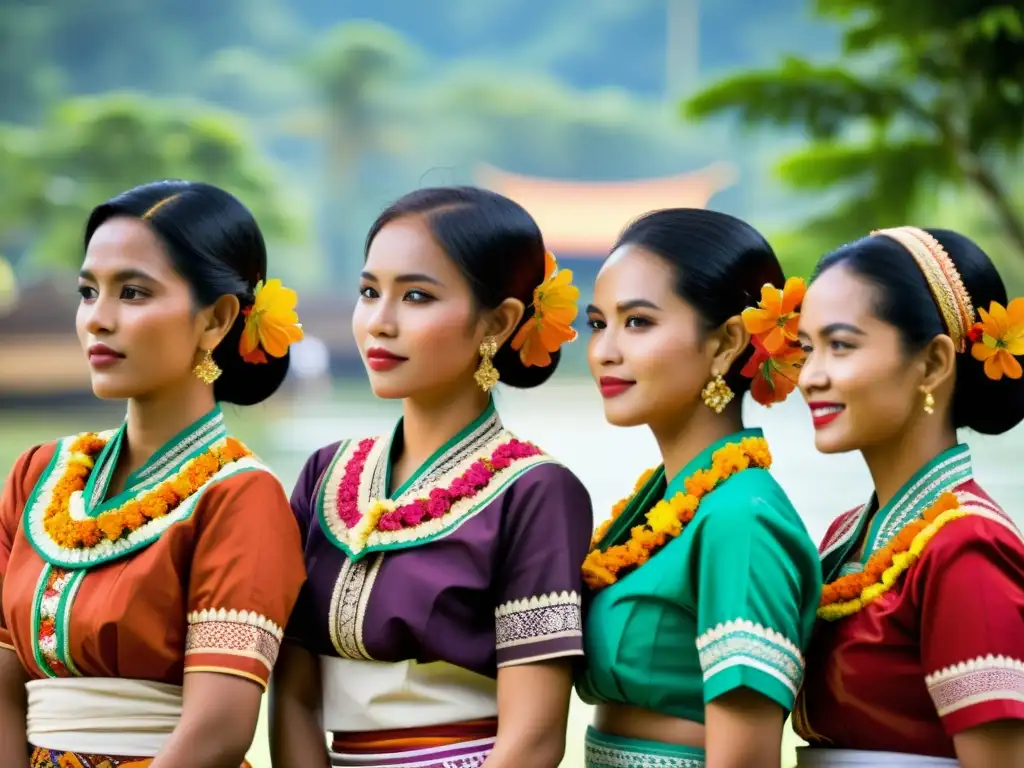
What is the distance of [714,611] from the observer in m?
1.73

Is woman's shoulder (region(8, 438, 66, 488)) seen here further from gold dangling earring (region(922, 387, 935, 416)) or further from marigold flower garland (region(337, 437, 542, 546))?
gold dangling earring (region(922, 387, 935, 416))

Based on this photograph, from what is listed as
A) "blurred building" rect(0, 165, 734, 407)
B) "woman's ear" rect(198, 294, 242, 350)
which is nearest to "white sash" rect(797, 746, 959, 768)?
"woman's ear" rect(198, 294, 242, 350)

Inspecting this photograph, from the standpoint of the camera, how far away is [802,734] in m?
1.89

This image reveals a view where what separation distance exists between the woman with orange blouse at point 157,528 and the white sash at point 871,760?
71cm

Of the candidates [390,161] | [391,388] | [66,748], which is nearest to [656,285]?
[391,388]

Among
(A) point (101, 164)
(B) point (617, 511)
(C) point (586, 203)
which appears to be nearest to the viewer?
(B) point (617, 511)

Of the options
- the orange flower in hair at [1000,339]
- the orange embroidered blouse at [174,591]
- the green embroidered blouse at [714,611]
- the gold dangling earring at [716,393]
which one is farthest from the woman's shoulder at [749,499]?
the orange embroidered blouse at [174,591]

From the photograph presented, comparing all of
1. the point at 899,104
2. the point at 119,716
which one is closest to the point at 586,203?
the point at 899,104

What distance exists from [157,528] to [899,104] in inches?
267

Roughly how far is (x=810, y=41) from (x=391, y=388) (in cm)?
2483

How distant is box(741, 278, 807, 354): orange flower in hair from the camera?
187cm

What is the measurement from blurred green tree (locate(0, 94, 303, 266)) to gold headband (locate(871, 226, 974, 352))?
56.5 ft

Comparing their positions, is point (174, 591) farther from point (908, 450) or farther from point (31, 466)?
point (908, 450)

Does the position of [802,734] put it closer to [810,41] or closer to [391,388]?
[391,388]
